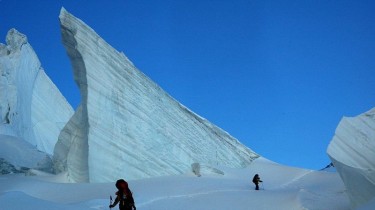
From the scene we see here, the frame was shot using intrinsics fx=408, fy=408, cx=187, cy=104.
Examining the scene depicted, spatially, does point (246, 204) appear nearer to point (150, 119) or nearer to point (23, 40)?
point (150, 119)

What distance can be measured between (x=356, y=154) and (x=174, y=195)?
19.9 ft

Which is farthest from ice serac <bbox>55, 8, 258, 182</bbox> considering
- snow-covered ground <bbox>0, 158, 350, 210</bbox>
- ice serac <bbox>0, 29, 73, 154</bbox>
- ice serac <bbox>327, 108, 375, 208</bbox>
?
ice serac <bbox>327, 108, 375, 208</bbox>

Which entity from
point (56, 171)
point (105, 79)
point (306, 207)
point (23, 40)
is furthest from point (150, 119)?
point (23, 40)

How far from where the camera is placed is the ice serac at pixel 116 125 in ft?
62.2

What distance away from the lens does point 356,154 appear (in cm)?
1145

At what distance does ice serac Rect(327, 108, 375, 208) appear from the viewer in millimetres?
10094

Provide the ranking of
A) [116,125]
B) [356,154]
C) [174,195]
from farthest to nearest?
[116,125], [174,195], [356,154]

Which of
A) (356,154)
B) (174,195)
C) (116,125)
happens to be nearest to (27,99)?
(116,125)

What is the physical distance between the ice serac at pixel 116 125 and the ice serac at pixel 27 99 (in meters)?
7.42

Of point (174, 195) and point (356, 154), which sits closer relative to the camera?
point (356, 154)

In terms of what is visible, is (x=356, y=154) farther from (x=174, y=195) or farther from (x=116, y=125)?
(x=116, y=125)

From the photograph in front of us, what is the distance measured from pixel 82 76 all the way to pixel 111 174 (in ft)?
17.8

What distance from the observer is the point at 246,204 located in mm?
12656

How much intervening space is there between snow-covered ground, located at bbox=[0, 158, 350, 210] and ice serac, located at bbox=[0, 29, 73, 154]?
28.8ft
